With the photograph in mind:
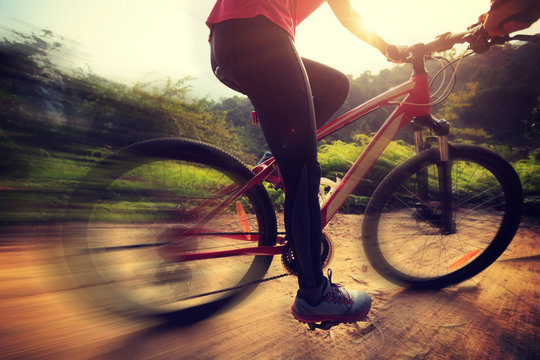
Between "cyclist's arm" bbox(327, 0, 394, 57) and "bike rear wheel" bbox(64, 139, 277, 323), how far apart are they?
1139 mm

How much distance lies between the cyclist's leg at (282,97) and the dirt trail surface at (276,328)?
0.47 metres

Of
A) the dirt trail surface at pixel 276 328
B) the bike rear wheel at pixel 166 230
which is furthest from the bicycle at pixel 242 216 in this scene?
the dirt trail surface at pixel 276 328

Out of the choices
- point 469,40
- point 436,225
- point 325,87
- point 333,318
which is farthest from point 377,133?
point 333,318

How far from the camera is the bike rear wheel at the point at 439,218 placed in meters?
1.54

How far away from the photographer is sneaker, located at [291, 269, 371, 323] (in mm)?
1165

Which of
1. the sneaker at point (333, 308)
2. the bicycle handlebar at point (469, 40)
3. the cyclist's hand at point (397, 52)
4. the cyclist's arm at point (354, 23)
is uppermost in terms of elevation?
the cyclist's arm at point (354, 23)

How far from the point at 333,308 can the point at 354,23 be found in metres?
1.66

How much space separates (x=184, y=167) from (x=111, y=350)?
2.84 ft

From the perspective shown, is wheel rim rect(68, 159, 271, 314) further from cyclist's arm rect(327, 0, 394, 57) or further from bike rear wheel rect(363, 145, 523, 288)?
cyclist's arm rect(327, 0, 394, 57)

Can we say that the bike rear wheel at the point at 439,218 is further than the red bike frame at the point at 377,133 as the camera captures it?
Yes

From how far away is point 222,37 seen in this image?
3.25 feet

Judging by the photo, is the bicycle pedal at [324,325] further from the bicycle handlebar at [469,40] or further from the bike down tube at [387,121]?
the bicycle handlebar at [469,40]

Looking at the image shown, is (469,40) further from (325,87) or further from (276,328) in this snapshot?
(276,328)

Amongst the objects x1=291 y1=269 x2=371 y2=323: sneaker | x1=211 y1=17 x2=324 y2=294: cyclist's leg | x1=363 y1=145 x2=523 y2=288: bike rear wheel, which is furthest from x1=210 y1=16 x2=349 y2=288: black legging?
x1=363 y1=145 x2=523 y2=288: bike rear wheel
